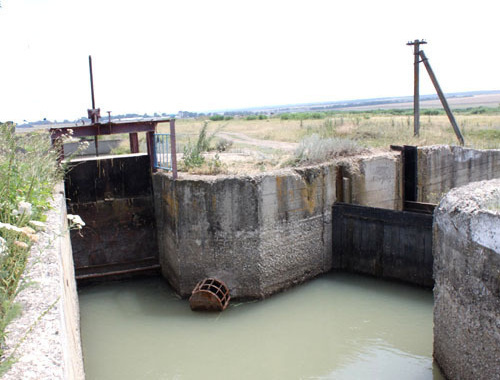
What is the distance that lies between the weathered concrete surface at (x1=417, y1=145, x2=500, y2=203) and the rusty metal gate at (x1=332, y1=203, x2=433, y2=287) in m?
2.50

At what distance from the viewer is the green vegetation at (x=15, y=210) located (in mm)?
2789

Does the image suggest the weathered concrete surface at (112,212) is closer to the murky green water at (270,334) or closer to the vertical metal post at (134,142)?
the murky green water at (270,334)

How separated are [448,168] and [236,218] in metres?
6.44

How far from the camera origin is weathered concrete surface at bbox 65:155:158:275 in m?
10.1

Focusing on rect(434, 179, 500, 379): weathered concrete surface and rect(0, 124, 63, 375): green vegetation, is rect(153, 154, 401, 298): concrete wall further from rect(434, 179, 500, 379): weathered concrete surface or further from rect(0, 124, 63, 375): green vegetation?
rect(434, 179, 500, 379): weathered concrete surface

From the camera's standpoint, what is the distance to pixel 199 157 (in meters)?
9.71

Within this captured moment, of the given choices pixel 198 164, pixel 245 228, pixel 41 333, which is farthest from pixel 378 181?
pixel 41 333

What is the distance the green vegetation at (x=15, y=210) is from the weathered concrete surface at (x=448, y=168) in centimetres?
834

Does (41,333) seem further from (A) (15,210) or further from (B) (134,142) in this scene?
(B) (134,142)

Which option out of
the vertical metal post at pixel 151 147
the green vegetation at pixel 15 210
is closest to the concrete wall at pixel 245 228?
the vertical metal post at pixel 151 147

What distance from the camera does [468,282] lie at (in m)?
5.10

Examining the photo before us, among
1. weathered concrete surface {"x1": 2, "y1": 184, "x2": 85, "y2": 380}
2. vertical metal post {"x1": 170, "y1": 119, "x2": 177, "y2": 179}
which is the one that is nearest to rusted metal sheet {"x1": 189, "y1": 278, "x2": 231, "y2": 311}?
vertical metal post {"x1": 170, "y1": 119, "x2": 177, "y2": 179}

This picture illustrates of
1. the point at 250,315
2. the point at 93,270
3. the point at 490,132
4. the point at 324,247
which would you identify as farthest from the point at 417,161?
the point at 490,132

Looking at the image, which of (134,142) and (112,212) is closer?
(112,212)
